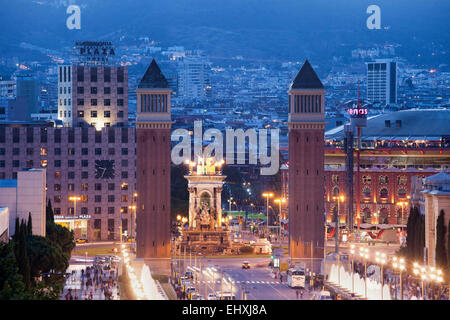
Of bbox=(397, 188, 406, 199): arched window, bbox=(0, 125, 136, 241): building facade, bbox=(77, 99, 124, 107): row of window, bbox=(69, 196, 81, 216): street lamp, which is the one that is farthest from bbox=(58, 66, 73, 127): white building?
bbox=(397, 188, 406, 199): arched window

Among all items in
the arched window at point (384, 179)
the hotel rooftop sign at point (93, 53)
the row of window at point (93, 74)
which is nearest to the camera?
the row of window at point (93, 74)

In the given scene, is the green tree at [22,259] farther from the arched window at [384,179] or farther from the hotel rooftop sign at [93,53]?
the arched window at [384,179]

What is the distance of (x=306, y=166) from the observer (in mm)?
108125

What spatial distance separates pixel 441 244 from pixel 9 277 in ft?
132

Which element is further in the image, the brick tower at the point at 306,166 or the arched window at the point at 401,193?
the arched window at the point at 401,193

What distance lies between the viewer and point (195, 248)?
124 metres

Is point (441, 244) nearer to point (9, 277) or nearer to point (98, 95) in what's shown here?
point (9, 277)

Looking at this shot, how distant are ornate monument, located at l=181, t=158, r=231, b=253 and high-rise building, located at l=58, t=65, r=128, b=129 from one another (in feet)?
56.9

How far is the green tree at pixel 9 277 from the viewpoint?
204 feet

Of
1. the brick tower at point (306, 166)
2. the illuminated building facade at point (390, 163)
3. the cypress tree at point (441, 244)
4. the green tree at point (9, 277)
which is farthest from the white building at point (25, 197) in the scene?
the illuminated building facade at point (390, 163)

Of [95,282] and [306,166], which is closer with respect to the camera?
[95,282]

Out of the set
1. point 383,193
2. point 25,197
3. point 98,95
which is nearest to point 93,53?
point 98,95

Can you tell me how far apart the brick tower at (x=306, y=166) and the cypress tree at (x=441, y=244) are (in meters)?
14.3
